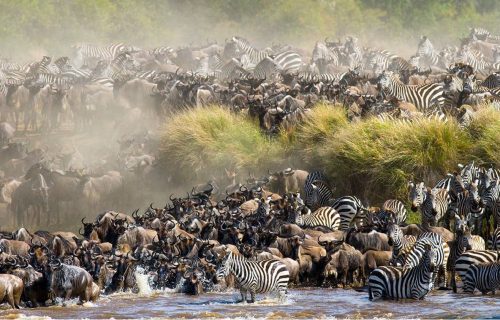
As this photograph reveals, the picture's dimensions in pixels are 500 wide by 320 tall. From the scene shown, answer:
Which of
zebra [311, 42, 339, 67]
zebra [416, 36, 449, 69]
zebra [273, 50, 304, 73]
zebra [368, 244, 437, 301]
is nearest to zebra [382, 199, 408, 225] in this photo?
zebra [368, 244, 437, 301]

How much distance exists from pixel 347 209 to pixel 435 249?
5993 millimetres

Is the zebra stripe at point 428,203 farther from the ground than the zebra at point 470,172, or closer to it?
closer to it

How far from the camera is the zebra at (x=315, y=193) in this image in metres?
31.6

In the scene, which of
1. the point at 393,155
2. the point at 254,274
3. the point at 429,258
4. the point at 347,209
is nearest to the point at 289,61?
the point at 393,155

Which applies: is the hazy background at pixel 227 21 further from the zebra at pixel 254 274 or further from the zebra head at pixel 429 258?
the zebra head at pixel 429 258

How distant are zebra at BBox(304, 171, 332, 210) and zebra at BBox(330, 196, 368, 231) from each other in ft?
4.02

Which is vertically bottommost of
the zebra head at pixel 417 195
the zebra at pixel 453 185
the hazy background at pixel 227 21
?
the zebra head at pixel 417 195

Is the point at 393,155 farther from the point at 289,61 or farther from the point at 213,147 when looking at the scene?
the point at 289,61

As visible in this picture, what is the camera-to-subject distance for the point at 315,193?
31.6m

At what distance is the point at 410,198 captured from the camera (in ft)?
94.1

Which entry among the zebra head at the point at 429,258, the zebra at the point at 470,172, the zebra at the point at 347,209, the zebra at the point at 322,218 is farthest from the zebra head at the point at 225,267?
the zebra at the point at 470,172

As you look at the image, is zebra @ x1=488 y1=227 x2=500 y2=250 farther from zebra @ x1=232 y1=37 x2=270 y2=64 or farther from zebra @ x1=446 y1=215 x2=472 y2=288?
zebra @ x1=232 y1=37 x2=270 y2=64

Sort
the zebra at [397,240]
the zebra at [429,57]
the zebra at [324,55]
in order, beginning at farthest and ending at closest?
the zebra at [429,57], the zebra at [324,55], the zebra at [397,240]

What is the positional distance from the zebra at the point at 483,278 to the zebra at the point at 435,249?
612mm
